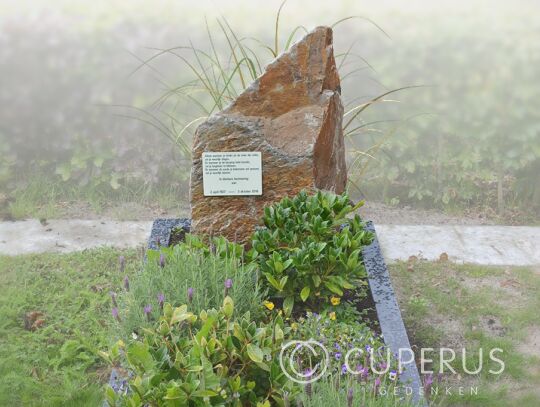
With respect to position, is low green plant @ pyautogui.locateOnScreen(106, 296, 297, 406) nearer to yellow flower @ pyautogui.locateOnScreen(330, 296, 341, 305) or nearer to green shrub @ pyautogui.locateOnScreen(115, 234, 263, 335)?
green shrub @ pyautogui.locateOnScreen(115, 234, 263, 335)

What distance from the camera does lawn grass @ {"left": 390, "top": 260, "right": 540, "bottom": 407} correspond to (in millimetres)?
4469

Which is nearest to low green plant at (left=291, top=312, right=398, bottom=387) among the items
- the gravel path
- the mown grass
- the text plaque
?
the text plaque

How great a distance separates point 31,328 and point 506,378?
9.23 ft

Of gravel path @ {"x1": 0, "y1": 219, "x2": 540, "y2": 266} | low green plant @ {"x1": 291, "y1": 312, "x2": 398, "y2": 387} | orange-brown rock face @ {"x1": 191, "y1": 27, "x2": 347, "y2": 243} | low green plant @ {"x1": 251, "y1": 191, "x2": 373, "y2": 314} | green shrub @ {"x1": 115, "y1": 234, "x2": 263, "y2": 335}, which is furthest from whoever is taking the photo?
gravel path @ {"x1": 0, "y1": 219, "x2": 540, "y2": 266}

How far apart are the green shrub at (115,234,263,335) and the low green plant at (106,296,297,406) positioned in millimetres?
408

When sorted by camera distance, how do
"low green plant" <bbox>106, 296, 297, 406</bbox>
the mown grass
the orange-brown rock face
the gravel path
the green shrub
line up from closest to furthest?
"low green plant" <bbox>106, 296, 297, 406</bbox> → the green shrub → the orange-brown rock face → the gravel path → the mown grass

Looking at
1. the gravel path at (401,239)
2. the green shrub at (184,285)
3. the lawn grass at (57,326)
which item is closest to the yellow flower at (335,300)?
the green shrub at (184,285)

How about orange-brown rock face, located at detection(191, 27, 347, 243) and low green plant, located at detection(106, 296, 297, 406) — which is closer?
low green plant, located at detection(106, 296, 297, 406)

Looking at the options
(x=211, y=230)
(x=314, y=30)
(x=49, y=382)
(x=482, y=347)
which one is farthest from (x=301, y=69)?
(x=49, y=382)

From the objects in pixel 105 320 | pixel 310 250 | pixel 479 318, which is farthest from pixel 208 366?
pixel 479 318

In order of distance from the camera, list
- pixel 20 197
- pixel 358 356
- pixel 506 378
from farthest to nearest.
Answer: pixel 20 197 → pixel 506 378 → pixel 358 356

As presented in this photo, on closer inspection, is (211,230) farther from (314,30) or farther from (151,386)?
(151,386)

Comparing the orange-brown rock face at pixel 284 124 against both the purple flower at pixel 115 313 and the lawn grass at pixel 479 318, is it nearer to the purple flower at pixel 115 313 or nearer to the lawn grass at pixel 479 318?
the lawn grass at pixel 479 318

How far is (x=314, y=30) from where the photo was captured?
4969mm
